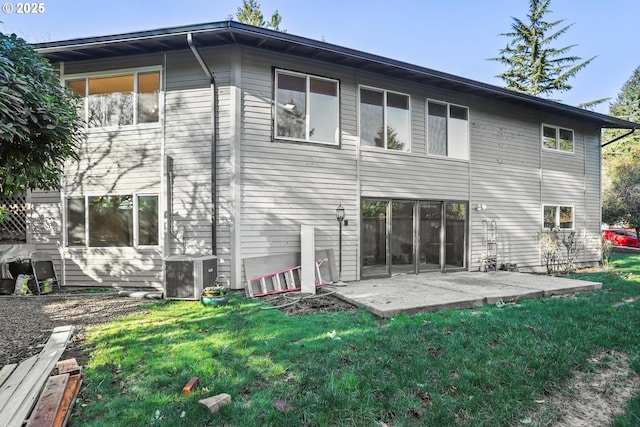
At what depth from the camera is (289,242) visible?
7.23 m

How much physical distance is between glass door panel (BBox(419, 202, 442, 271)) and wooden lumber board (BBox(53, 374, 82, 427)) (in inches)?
290

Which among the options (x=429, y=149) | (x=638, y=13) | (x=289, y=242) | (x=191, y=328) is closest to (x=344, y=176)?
(x=289, y=242)

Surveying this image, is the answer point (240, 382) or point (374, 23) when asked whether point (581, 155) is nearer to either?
point (374, 23)

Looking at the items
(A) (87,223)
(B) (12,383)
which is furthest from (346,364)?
(A) (87,223)

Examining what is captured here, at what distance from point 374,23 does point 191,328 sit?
1408cm

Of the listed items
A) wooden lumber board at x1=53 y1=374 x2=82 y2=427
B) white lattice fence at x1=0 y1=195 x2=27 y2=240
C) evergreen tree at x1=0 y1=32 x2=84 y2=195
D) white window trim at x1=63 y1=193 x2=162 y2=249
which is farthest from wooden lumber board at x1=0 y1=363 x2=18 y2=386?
white lattice fence at x1=0 y1=195 x2=27 y2=240

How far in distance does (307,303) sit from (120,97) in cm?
607

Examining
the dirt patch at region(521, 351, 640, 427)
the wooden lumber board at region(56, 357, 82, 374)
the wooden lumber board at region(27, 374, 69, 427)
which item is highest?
the wooden lumber board at region(27, 374, 69, 427)

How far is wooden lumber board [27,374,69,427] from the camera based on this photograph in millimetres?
2191

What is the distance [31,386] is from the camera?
252 cm

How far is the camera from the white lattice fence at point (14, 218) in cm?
766

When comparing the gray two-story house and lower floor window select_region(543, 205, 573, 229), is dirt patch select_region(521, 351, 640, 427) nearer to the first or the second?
the gray two-story house

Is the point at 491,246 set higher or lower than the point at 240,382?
higher

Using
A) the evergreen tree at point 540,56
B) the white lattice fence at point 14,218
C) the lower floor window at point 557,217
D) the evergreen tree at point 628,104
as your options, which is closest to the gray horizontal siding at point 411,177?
the lower floor window at point 557,217
